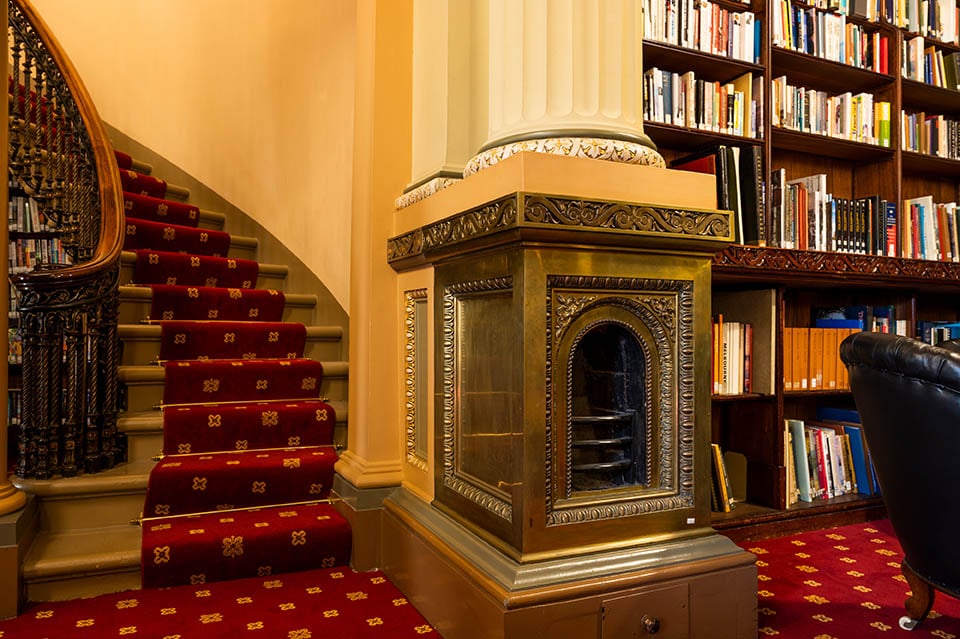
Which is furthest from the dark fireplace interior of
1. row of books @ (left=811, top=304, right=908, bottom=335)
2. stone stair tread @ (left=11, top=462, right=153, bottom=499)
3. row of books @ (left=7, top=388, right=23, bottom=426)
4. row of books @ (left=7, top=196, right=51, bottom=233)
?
row of books @ (left=7, top=196, right=51, bottom=233)

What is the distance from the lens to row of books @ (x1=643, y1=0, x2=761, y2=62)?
2.58 m

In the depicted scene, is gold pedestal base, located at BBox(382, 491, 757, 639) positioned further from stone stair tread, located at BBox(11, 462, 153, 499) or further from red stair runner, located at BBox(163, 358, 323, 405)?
red stair runner, located at BBox(163, 358, 323, 405)

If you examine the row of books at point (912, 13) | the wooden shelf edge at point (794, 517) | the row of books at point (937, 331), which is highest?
the row of books at point (912, 13)

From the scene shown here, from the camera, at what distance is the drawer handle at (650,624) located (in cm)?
158

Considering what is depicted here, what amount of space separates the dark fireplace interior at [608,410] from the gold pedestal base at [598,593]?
0.19m

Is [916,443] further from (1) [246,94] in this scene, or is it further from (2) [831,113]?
(1) [246,94]

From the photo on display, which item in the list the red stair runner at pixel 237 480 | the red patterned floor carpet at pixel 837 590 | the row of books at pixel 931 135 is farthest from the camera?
the row of books at pixel 931 135

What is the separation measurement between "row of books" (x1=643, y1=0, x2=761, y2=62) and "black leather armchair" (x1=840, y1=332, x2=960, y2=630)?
54.4 inches

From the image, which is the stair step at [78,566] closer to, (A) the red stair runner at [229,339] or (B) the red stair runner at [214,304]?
(A) the red stair runner at [229,339]

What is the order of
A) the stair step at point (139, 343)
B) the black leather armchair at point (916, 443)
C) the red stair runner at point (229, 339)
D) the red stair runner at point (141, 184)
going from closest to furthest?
the black leather armchair at point (916, 443), the stair step at point (139, 343), the red stair runner at point (229, 339), the red stair runner at point (141, 184)

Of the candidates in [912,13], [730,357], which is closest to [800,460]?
[730,357]

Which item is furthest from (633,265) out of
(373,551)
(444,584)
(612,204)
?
(373,551)

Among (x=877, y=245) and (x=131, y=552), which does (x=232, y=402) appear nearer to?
(x=131, y=552)

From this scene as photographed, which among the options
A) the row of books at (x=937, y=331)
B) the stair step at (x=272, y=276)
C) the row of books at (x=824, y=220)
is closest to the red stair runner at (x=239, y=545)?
the stair step at (x=272, y=276)
